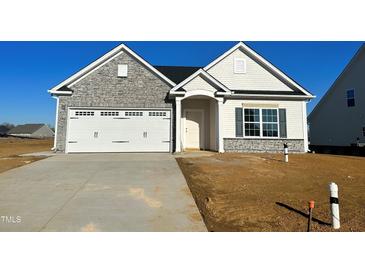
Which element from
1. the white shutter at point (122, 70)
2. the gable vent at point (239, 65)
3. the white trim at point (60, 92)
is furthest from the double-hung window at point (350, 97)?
the white trim at point (60, 92)

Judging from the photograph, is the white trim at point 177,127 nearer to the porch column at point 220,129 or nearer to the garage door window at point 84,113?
the porch column at point 220,129

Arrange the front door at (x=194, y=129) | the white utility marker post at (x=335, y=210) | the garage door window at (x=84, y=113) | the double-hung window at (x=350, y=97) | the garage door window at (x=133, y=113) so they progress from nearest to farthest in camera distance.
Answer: the white utility marker post at (x=335, y=210) < the garage door window at (x=84, y=113) < the garage door window at (x=133, y=113) < the front door at (x=194, y=129) < the double-hung window at (x=350, y=97)

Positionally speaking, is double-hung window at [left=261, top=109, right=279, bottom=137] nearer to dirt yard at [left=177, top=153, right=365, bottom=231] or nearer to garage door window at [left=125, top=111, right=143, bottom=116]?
dirt yard at [left=177, top=153, right=365, bottom=231]

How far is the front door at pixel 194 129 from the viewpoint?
15.1m

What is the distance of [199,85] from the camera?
13609mm

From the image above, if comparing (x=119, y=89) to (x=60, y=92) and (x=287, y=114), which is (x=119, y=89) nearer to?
(x=60, y=92)

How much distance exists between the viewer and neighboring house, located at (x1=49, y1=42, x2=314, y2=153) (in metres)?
13.4

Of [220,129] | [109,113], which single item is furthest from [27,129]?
[220,129]

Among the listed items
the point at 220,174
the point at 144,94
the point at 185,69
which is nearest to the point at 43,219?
the point at 220,174

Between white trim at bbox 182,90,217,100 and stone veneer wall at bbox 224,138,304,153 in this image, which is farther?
stone veneer wall at bbox 224,138,304,153

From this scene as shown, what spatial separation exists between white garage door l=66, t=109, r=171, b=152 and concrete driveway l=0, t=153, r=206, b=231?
5.12 meters

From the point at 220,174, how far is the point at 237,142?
22.5 feet

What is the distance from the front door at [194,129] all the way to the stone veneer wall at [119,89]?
5.80 feet

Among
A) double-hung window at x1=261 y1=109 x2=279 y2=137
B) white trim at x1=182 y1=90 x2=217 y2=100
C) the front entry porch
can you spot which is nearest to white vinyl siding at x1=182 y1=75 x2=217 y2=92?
white trim at x1=182 y1=90 x2=217 y2=100
